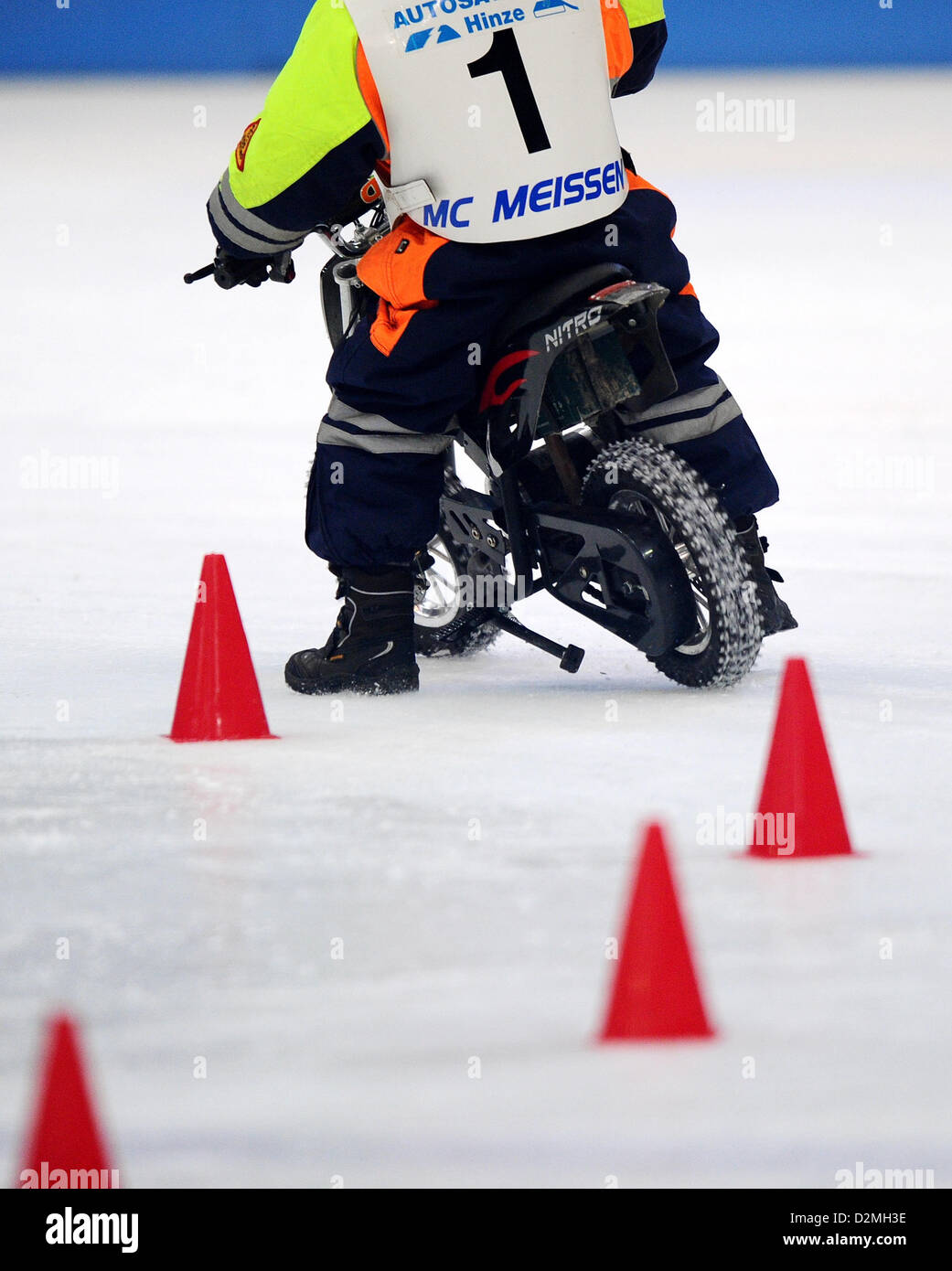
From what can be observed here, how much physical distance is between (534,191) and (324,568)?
6.88 feet

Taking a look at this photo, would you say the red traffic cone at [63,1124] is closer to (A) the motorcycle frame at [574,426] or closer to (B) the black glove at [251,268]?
(A) the motorcycle frame at [574,426]

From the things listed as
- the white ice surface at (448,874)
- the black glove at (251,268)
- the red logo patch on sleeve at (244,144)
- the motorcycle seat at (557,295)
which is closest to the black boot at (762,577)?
the white ice surface at (448,874)

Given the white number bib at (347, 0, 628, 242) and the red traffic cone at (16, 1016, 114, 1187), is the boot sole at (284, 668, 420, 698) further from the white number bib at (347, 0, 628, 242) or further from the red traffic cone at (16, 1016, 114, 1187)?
the red traffic cone at (16, 1016, 114, 1187)

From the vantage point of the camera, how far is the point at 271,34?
16.9 m

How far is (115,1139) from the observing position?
172 centimetres

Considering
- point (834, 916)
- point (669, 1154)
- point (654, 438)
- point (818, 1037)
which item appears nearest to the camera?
point (669, 1154)

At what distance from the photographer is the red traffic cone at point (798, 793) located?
2570mm

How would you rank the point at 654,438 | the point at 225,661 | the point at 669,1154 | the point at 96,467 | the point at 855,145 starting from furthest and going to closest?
1. the point at 855,145
2. the point at 96,467
3. the point at 654,438
4. the point at 225,661
5. the point at 669,1154

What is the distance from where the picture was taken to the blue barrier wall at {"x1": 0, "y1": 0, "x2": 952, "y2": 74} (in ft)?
56.0

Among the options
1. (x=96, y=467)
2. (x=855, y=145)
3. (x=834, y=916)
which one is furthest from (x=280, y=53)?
(x=834, y=916)

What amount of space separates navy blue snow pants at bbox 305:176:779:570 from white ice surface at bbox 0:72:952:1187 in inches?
14.9

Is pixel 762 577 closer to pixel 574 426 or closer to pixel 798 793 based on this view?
pixel 574 426

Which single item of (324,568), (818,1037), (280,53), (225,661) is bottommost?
(280,53)
